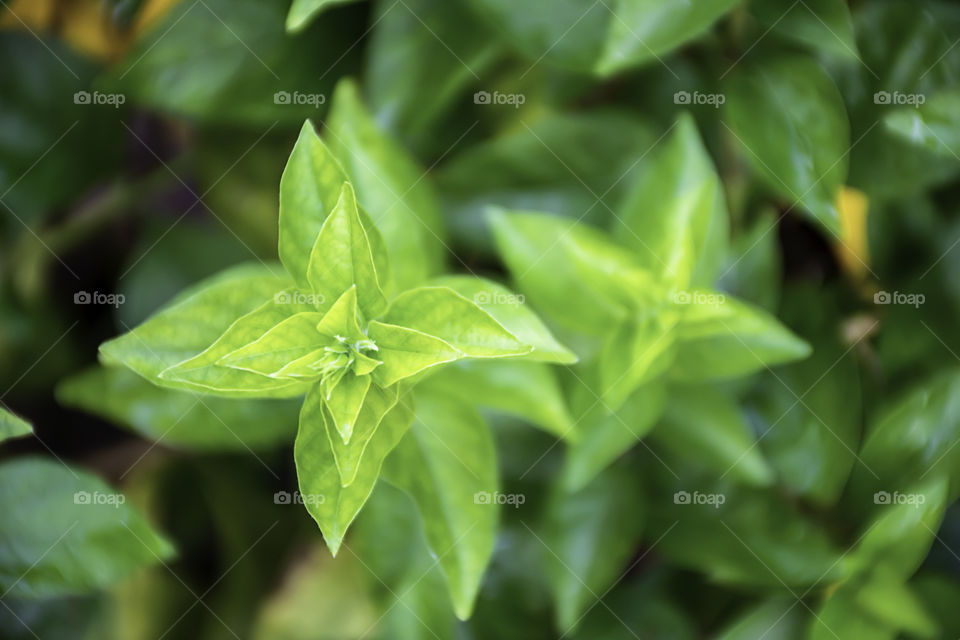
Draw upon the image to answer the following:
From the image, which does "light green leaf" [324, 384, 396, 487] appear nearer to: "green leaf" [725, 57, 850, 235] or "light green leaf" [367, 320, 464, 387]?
"light green leaf" [367, 320, 464, 387]

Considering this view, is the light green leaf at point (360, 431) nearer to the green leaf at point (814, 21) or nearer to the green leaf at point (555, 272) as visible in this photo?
the green leaf at point (555, 272)

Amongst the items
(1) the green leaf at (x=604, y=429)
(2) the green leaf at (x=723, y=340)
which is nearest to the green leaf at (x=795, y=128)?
(2) the green leaf at (x=723, y=340)

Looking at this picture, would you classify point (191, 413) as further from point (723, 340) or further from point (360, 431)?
point (723, 340)

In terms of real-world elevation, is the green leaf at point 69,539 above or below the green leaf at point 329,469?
below

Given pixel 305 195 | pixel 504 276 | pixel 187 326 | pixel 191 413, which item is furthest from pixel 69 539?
pixel 504 276

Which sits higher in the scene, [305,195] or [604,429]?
[305,195]

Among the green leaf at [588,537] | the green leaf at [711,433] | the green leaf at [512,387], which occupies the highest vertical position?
the green leaf at [512,387]
